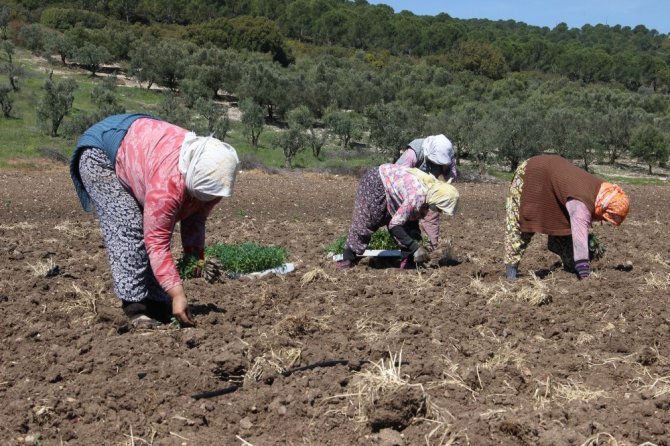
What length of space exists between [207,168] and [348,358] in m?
1.32

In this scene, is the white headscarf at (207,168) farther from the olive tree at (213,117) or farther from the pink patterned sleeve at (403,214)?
the olive tree at (213,117)

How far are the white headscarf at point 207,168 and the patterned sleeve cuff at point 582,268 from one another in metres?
3.36

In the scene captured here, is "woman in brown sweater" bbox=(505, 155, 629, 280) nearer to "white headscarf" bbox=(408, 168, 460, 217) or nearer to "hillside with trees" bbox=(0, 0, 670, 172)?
"white headscarf" bbox=(408, 168, 460, 217)

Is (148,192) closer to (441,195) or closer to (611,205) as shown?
(441,195)

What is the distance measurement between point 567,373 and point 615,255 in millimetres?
4313

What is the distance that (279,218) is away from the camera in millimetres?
11148

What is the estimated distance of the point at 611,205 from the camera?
600 cm

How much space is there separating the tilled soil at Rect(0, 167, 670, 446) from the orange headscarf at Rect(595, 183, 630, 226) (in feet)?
1.92

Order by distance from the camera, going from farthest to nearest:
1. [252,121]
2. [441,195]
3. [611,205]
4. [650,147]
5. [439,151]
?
[650,147], [252,121], [439,151], [441,195], [611,205]

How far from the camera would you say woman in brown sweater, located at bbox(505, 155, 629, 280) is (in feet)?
20.0

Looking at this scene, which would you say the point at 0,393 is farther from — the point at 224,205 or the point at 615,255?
the point at 224,205

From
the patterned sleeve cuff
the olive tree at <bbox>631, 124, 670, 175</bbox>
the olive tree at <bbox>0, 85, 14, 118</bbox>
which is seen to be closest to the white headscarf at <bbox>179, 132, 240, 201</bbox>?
the patterned sleeve cuff

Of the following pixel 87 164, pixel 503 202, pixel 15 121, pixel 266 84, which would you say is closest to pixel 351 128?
pixel 266 84

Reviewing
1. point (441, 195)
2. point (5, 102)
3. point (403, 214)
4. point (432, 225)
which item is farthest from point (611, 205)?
point (5, 102)
